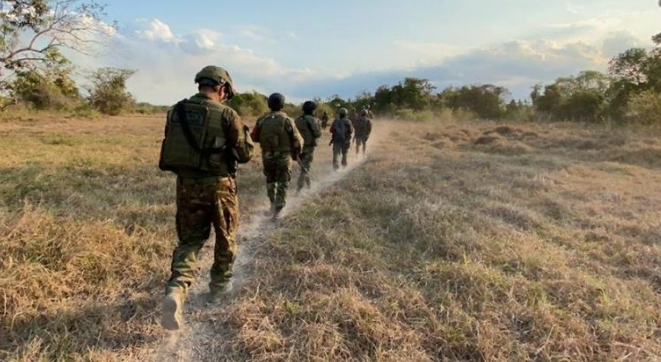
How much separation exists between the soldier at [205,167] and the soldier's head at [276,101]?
231cm

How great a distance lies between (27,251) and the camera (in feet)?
11.6

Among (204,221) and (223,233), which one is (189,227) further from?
(223,233)

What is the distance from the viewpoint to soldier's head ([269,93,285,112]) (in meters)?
5.82

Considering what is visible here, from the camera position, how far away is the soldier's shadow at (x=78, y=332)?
2646 mm

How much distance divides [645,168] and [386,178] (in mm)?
8852

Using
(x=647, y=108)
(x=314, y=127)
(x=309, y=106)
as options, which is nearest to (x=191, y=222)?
(x=314, y=127)

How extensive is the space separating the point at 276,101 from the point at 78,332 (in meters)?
3.76

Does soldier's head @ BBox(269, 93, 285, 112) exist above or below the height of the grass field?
above

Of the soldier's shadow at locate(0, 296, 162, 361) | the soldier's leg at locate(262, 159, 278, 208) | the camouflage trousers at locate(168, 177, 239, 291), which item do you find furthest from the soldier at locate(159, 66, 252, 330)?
the soldier's leg at locate(262, 159, 278, 208)

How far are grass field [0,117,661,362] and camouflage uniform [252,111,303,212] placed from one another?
445 mm

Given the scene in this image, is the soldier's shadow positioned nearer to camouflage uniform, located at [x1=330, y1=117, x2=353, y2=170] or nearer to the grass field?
the grass field

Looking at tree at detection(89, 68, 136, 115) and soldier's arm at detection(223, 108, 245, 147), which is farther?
tree at detection(89, 68, 136, 115)

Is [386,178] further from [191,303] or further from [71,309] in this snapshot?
[71,309]

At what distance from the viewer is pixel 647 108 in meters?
20.6
